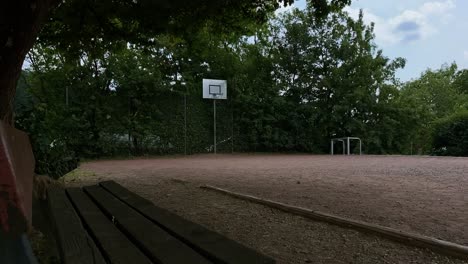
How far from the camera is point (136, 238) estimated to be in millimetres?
2232

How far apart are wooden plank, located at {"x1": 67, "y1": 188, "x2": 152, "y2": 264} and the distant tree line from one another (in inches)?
525

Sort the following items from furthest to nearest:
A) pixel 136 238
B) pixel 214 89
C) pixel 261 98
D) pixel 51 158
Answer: pixel 261 98 < pixel 214 89 < pixel 51 158 < pixel 136 238

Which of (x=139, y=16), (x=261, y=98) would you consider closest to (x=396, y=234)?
(x=139, y=16)

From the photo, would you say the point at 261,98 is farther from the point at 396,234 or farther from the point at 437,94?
the point at 437,94

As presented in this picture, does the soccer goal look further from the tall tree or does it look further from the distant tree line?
the tall tree

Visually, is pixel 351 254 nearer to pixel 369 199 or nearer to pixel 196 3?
pixel 369 199

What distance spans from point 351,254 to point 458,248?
747 millimetres

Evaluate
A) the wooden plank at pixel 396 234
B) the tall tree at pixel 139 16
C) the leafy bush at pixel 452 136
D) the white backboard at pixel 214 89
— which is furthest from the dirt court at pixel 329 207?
the leafy bush at pixel 452 136

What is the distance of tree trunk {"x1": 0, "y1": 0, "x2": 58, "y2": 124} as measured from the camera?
3.17m

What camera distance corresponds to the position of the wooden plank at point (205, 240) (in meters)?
1.74

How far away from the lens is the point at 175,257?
187 cm

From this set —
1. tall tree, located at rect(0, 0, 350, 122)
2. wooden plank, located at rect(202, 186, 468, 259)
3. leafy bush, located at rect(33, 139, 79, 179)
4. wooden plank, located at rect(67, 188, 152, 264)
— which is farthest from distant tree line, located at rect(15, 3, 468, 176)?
wooden plank, located at rect(67, 188, 152, 264)

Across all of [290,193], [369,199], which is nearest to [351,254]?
[369,199]

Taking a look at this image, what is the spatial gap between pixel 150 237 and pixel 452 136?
806 inches
